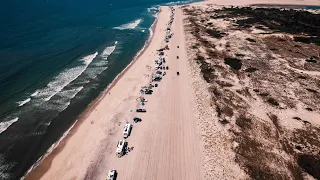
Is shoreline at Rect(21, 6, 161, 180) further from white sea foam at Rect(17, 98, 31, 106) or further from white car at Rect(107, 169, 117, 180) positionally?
white sea foam at Rect(17, 98, 31, 106)

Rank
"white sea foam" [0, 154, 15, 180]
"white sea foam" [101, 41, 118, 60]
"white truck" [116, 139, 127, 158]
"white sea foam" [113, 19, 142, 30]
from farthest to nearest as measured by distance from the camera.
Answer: "white sea foam" [113, 19, 142, 30], "white sea foam" [101, 41, 118, 60], "white truck" [116, 139, 127, 158], "white sea foam" [0, 154, 15, 180]

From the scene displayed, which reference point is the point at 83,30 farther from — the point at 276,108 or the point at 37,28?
the point at 276,108

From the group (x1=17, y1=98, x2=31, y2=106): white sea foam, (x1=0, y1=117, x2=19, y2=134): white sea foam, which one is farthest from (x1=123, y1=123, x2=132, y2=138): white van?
(x1=17, y1=98, x2=31, y2=106): white sea foam

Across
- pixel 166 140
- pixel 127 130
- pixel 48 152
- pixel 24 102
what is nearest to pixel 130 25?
pixel 24 102

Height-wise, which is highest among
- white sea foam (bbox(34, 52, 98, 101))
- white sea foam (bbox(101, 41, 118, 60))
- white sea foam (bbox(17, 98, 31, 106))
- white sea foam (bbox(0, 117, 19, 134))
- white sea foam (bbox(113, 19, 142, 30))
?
white sea foam (bbox(113, 19, 142, 30))

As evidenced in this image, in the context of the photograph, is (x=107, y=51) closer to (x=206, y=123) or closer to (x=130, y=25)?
(x=130, y=25)

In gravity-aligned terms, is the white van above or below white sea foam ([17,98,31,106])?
below

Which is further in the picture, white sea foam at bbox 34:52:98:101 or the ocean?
white sea foam at bbox 34:52:98:101

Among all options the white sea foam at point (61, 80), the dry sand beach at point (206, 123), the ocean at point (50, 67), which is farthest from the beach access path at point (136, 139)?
the white sea foam at point (61, 80)
